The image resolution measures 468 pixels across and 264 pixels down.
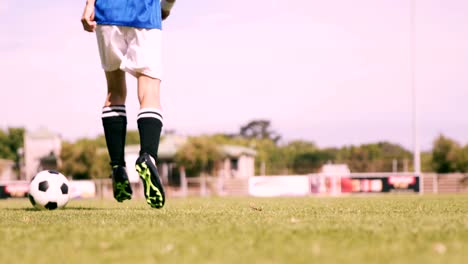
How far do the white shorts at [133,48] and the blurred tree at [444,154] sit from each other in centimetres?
4776

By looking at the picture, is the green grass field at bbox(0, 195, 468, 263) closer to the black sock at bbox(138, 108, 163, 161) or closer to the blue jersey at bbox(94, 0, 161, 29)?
the black sock at bbox(138, 108, 163, 161)

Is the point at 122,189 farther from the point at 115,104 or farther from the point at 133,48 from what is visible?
the point at 133,48

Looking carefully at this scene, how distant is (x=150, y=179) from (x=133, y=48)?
3.26 ft

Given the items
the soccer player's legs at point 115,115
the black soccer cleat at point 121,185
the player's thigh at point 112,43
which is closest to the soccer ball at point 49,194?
the soccer player's legs at point 115,115

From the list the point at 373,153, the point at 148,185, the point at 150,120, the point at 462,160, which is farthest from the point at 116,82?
the point at 373,153

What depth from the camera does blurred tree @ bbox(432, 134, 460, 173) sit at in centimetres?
5000

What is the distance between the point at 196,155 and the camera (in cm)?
5609

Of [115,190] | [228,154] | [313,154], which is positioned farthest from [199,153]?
[115,190]

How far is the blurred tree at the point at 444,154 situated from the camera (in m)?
50.0

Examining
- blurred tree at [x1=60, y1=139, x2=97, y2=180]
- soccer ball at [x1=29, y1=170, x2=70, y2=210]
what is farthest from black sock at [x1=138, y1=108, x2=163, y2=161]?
blurred tree at [x1=60, y1=139, x2=97, y2=180]

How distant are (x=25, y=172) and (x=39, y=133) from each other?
153 inches

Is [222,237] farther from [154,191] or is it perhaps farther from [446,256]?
[154,191]

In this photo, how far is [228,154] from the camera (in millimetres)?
60438

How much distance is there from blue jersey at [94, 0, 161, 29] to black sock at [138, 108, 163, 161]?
0.60m
